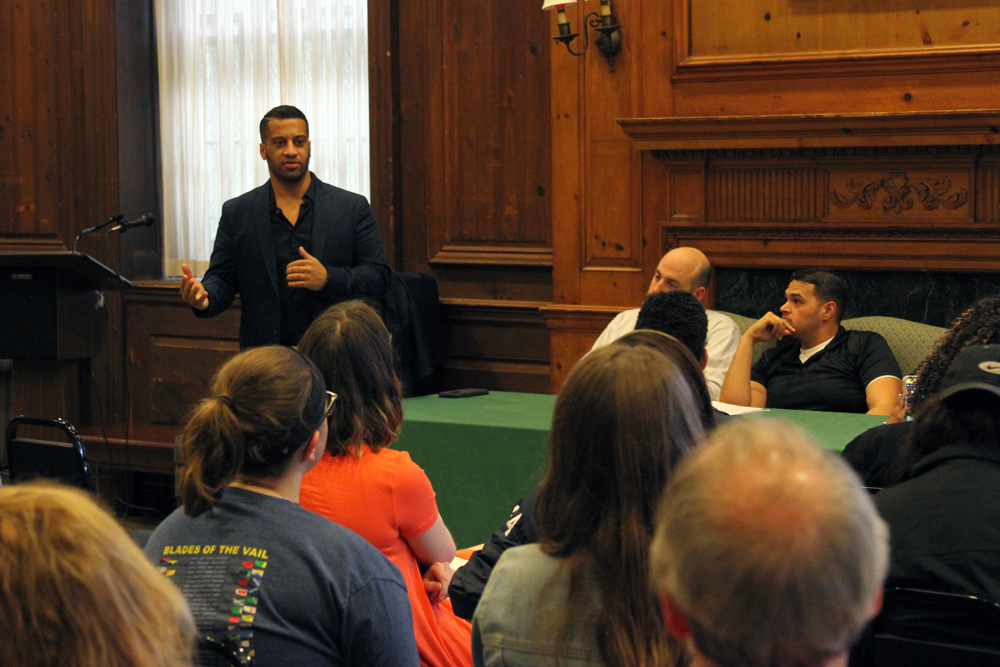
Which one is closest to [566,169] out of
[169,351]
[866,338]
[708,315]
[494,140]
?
[494,140]

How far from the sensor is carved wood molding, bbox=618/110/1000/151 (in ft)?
12.4

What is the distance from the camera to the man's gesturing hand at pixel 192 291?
3.44m

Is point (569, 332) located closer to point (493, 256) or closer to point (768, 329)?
point (493, 256)

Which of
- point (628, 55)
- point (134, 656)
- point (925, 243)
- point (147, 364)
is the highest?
point (628, 55)

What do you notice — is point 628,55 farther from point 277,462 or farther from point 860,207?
point 277,462

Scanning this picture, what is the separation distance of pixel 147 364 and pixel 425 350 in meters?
1.94

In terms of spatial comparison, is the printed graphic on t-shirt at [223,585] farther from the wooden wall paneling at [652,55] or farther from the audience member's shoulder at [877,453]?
the wooden wall paneling at [652,55]

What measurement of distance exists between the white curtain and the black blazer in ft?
5.23

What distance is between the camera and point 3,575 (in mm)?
738

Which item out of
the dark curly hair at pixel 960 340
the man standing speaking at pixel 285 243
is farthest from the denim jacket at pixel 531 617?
the man standing speaking at pixel 285 243

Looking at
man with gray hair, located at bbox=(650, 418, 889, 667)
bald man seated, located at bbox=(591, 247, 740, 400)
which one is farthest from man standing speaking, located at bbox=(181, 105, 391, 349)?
man with gray hair, located at bbox=(650, 418, 889, 667)

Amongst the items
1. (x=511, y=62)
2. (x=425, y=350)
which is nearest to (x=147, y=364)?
(x=425, y=350)

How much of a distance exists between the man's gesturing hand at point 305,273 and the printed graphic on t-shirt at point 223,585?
2.20 metres

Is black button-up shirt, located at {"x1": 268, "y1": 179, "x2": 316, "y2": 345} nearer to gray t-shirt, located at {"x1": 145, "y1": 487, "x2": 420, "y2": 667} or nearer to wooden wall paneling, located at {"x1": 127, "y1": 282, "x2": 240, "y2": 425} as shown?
wooden wall paneling, located at {"x1": 127, "y1": 282, "x2": 240, "y2": 425}
